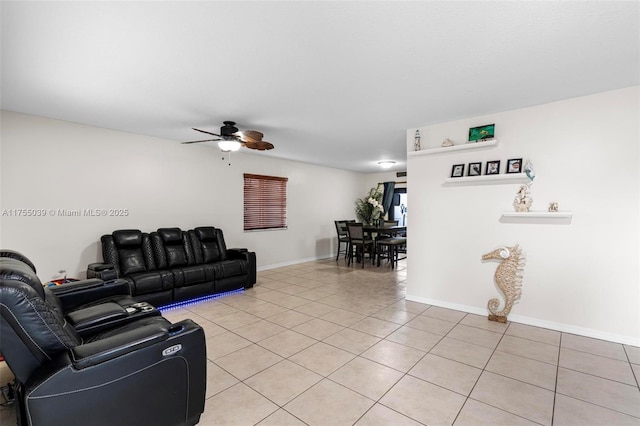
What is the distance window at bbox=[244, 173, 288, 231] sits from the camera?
6.17 meters

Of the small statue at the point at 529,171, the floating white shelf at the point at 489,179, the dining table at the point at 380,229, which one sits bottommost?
the dining table at the point at 380,229

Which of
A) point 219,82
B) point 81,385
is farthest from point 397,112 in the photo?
point 81,385

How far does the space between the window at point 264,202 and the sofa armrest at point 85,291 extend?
3299 mm

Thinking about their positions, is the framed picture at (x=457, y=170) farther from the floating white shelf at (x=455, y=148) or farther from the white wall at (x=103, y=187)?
the white wall at (x=103, y=187)

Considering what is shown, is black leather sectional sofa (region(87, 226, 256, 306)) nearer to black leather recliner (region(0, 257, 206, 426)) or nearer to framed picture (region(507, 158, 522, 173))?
black leather recliner (region(0, 257, 206, 426))

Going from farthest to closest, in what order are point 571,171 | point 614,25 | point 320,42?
point 571,171 < point 320,42 < point 614,25

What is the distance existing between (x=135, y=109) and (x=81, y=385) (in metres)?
3.06

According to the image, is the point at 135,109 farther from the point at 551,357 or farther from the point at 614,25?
the point at 551,357

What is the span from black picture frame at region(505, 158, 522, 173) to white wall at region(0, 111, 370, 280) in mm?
4593

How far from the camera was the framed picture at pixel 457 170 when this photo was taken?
3791 mm

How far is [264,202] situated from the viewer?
21.3ft

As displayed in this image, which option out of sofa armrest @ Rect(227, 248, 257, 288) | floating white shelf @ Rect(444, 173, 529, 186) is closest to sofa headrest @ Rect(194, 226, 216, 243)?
sofa armrest @ Rect(227, 248, 257, 288)

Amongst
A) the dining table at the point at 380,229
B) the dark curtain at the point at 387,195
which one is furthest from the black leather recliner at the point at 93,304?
the dark curtain at the point at 387,195

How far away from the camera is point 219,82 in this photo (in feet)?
8.85
